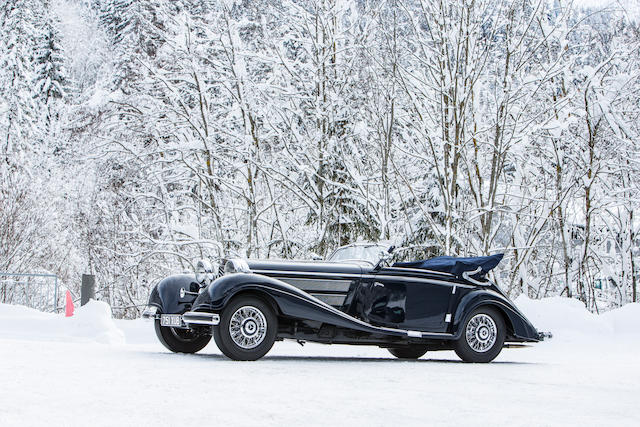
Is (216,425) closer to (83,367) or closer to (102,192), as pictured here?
(83,367)

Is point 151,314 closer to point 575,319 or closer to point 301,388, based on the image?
point 301,388

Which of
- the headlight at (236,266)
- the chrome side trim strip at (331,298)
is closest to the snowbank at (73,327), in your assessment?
the headlight at (236,266)

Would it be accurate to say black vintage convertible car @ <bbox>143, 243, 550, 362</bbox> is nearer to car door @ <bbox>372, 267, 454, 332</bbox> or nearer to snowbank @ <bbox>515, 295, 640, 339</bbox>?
car door @ <bbox>372, 267, 454, 332</bbox>

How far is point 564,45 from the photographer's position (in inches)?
665

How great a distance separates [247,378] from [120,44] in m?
27.6

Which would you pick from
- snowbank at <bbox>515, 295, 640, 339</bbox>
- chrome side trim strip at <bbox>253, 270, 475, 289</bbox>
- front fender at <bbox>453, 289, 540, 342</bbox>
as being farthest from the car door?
snowbank at <bbox>515, 295, 640, 339</bbox>

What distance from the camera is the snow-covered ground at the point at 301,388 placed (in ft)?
16.5

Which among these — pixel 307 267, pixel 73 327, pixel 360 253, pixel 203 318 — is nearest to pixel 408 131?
pixel 360 253

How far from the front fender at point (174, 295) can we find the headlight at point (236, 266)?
1.02 m

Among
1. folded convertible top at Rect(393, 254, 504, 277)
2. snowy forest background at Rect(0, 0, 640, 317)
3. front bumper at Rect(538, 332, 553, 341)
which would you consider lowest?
front bumper at Rect(538, 332, 553, 341)

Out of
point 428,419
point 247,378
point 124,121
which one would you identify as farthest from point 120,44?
point 428,419

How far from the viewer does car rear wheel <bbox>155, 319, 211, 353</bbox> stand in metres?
9.83

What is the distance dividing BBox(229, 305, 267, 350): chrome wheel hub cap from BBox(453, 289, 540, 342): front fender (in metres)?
2.54

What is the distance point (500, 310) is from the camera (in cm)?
986
